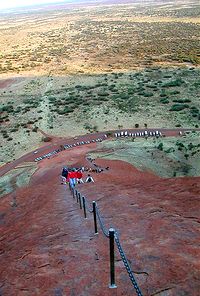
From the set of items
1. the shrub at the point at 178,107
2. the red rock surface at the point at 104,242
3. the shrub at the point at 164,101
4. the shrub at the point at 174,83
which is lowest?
the shrub at the point at 178,107

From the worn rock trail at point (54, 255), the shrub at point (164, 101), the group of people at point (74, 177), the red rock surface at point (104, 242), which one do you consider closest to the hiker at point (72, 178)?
the group of people at point (74, 177)

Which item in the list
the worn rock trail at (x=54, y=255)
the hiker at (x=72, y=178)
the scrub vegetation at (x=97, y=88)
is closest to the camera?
the worn rock trail at (x=54, y=255)

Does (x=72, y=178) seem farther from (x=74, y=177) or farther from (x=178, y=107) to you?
(x=178, y=107)

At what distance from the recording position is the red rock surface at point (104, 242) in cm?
880

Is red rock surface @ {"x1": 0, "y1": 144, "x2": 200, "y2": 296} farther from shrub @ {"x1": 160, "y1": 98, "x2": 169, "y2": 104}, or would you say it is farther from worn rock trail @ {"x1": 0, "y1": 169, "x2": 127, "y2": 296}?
shrub @ {"x1": 160, "y1": 98, "x2": 169, "y2": 104}

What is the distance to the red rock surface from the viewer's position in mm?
8797

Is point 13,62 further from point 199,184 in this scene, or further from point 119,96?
point 199,184

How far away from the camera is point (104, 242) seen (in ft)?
35.1

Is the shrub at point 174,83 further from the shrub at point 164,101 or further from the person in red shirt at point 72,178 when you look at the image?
the person in red shirt at point 72,178

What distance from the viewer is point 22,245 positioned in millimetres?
12141

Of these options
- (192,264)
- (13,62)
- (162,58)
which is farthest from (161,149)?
(13,62)

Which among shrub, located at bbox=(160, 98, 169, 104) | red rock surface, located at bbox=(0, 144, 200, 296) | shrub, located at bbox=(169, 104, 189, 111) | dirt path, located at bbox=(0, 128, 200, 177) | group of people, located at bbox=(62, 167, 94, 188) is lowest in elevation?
dirt path, located at bbox=(0, 128, 200, 177)

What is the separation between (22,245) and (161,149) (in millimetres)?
17617

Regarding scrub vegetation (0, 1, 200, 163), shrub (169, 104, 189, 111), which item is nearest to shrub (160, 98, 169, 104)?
scrub vegetation (0, 1, 200, 163)
